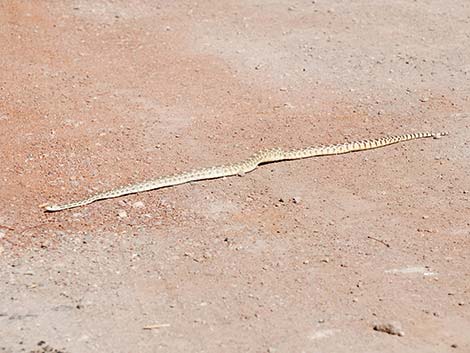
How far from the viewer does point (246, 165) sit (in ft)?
39.5

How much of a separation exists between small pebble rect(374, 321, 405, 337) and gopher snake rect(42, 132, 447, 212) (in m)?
3.83

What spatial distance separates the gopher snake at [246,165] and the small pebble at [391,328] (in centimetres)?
383

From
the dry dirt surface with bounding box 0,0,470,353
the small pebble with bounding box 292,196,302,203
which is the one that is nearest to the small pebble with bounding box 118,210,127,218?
the dry dirt surface with bounding box 0,0,470,353

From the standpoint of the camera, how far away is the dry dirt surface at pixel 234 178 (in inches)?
343

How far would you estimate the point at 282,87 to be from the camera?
1467 centimetres

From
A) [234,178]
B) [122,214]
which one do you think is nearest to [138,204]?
[122,214]

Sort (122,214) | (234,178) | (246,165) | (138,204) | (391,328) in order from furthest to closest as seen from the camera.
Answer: (246,165)
(234,178)
(138,204)
(122,214)
(391,328)

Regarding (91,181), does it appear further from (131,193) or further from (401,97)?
(401,97)

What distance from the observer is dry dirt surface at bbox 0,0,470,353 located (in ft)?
28.6

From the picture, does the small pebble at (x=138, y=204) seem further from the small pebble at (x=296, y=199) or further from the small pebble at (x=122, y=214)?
the small pebble at (x=296, y=199)

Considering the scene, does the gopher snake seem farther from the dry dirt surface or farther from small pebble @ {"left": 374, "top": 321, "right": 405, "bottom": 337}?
small pebble @ {"left": 374, "top": 321, "right": 405, "bottom": 337}

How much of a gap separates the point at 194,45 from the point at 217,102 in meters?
2.36

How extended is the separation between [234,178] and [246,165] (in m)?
0.24

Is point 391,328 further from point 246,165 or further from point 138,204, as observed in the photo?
point 246,165
